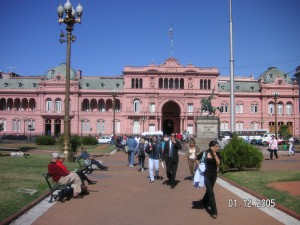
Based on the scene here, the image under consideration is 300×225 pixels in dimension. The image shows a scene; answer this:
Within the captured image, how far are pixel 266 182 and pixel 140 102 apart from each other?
62945 millimetres

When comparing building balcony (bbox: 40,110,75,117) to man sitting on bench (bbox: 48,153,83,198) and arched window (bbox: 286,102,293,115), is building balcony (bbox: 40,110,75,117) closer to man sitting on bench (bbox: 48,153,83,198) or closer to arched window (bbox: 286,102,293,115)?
arched window (bbox: 286,102,293,115)

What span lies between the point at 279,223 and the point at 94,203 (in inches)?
194

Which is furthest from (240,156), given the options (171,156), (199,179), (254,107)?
(254,107)

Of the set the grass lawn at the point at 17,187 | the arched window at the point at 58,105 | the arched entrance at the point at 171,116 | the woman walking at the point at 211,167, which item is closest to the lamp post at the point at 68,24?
the grass lawn at the point at 17,187

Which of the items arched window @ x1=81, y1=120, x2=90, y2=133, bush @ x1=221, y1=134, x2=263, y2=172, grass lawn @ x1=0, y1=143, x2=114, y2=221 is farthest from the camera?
arched window @ x1=81, y1=120, x2=90, y2=133

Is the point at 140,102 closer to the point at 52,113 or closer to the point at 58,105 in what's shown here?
the point at 58,105

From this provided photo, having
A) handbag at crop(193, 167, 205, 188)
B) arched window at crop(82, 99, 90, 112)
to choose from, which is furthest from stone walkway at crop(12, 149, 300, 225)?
arched window at crop(82, 99, 90, 112)

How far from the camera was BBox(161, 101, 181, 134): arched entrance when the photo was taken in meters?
79.9

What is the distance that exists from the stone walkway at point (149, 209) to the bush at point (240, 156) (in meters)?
3.63

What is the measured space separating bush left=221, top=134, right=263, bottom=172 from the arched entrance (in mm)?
61852

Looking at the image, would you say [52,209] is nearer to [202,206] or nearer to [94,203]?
[94,203]

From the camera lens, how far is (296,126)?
3086 inches

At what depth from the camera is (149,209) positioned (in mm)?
10000

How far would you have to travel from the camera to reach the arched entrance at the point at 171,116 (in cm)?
7994
